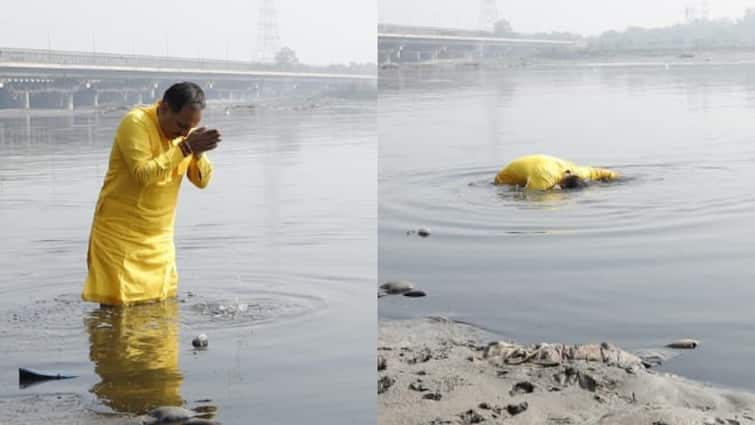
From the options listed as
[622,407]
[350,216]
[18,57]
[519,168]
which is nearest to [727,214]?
[519,168]

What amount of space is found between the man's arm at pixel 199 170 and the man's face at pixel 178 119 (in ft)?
0.43

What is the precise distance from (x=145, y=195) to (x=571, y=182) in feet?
11.7

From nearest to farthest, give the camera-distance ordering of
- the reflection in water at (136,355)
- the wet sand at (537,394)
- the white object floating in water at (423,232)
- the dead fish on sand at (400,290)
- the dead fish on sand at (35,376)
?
1. the wet sand at (537,394)
2. the reflection in water at (136,355)
3. the dead fish on sand at (35,376)
4. the dead fish on sand at (400,290)
5. the white object floating in water at (423,232)

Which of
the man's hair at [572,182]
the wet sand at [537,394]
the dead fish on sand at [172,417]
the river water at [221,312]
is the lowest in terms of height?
the river water at [221,312]

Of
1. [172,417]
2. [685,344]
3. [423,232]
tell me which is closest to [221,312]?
[423,232]

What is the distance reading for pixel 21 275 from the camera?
632 centimetres

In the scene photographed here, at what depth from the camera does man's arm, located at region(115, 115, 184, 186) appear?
15.3 ft

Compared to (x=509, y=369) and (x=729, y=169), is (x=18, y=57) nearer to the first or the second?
(x=729, y=169)

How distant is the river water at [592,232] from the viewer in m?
4.32

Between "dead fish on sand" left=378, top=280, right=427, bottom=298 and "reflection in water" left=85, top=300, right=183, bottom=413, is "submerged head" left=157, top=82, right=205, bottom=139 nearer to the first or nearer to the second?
"reflection in water" left=85, top=300, right=183, bottom=413

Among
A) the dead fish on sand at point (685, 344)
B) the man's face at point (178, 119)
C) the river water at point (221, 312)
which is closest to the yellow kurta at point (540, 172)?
the river water at point (221, 312)

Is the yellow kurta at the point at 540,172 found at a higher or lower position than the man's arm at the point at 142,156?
lower

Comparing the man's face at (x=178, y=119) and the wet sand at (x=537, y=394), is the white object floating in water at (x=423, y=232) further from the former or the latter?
the wet sand at (x=537, y=394)

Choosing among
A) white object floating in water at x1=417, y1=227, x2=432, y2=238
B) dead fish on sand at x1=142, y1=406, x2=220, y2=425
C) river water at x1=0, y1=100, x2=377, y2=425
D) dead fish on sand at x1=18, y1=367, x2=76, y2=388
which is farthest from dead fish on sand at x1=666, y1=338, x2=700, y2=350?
white object floating in water at x1=417, y1=227, x2=432, y2=238
